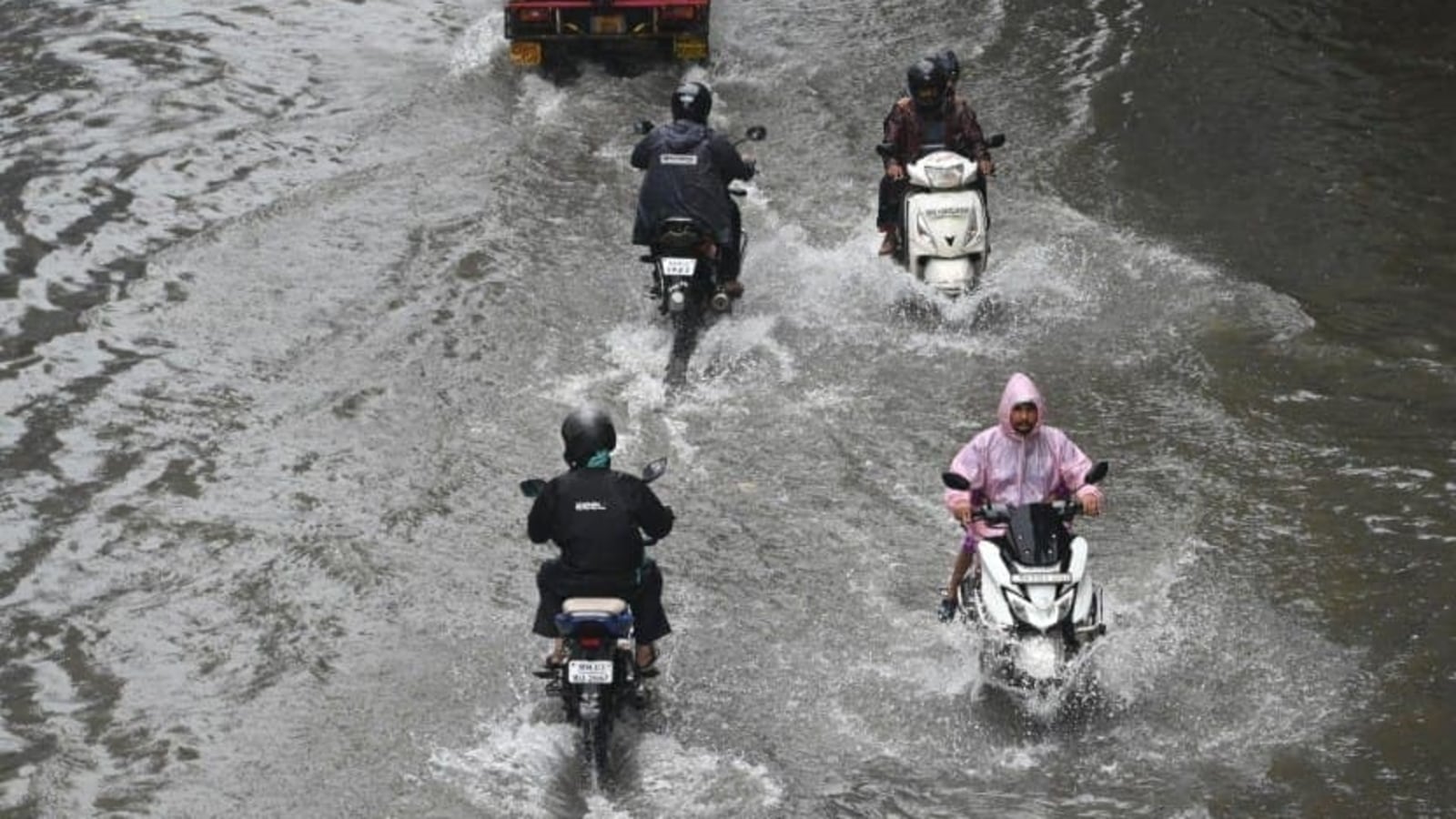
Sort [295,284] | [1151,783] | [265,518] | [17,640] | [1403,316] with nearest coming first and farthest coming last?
1. [1151,783]
2. [17,640]
3. [265,518]
4. [1403,316]
5. [295,284]

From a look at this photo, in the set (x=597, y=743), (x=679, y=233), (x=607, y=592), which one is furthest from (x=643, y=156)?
(x=597, y=743)

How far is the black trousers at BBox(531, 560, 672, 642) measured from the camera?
27.2ft

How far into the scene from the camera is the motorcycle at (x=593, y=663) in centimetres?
805

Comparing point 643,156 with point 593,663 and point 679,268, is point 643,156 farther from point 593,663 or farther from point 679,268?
point 593,663

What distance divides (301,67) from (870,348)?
8.79 metres

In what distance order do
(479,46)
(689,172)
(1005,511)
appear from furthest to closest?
(479,46) → (689,172) → (1005,511)

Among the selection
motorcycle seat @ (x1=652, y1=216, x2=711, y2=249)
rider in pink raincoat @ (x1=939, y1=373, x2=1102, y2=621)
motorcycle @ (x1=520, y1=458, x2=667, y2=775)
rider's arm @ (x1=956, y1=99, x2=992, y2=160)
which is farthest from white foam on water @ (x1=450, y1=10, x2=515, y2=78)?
motorcycle @ (x1=520, y1=458, x2=667, y2=775)

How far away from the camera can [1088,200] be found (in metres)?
15.5

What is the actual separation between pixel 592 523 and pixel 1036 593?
6.26ft

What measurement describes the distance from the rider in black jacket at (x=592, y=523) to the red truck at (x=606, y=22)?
10.9 metres

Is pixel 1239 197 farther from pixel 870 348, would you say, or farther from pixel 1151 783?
pixel 1151 783

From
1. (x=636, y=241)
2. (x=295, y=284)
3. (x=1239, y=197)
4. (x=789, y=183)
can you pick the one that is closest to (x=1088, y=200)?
(x=1239, y=197)

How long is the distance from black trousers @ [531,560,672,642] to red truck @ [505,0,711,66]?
10942 mm

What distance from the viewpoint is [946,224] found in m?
13.5
